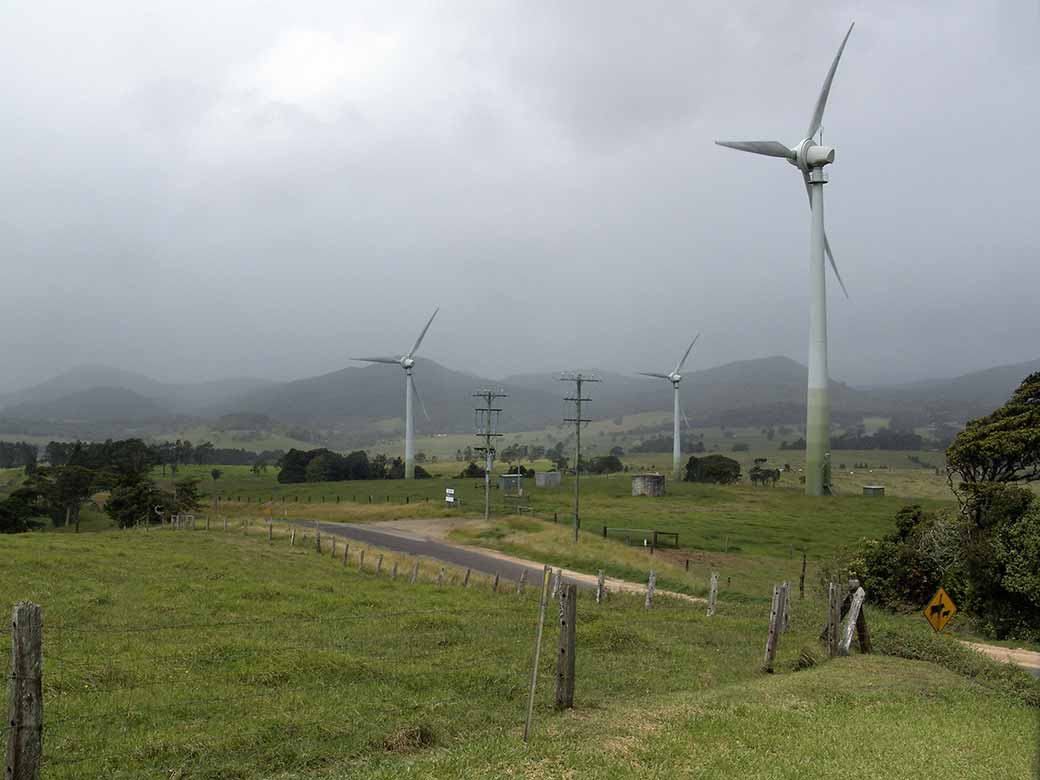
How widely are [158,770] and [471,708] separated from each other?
5.20 metres

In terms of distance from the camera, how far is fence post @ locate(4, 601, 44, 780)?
909 cm

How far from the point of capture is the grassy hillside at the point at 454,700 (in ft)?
36.9

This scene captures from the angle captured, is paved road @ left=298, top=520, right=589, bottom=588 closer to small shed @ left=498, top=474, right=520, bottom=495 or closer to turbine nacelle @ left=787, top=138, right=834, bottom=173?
small shed @ left=498, top=474, right=520, bottom=495

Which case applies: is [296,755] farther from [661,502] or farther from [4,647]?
[661,502]

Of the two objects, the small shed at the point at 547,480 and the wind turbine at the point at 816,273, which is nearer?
the wind turbine at the point at 816,273

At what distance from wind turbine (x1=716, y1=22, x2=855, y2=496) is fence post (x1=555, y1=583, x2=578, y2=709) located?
7458cm

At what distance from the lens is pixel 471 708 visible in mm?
14344

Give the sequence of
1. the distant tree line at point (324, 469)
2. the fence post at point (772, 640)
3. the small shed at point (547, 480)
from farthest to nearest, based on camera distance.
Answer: the distant tree line at point (324, 469), the small shed at point (547, 480), the fence post at point (772, 640)

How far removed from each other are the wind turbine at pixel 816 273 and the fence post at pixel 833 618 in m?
68.5

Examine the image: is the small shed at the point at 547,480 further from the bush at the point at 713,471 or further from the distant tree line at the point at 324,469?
the distant tree line at the point at 324,469

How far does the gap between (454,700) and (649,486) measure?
320ft

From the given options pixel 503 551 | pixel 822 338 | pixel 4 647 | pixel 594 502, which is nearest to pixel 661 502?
pixel 594 502

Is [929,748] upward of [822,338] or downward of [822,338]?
downward

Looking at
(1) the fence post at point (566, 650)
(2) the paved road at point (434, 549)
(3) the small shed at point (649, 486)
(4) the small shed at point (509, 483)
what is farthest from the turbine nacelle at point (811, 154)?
(1) the fence post at point (566, 650)
